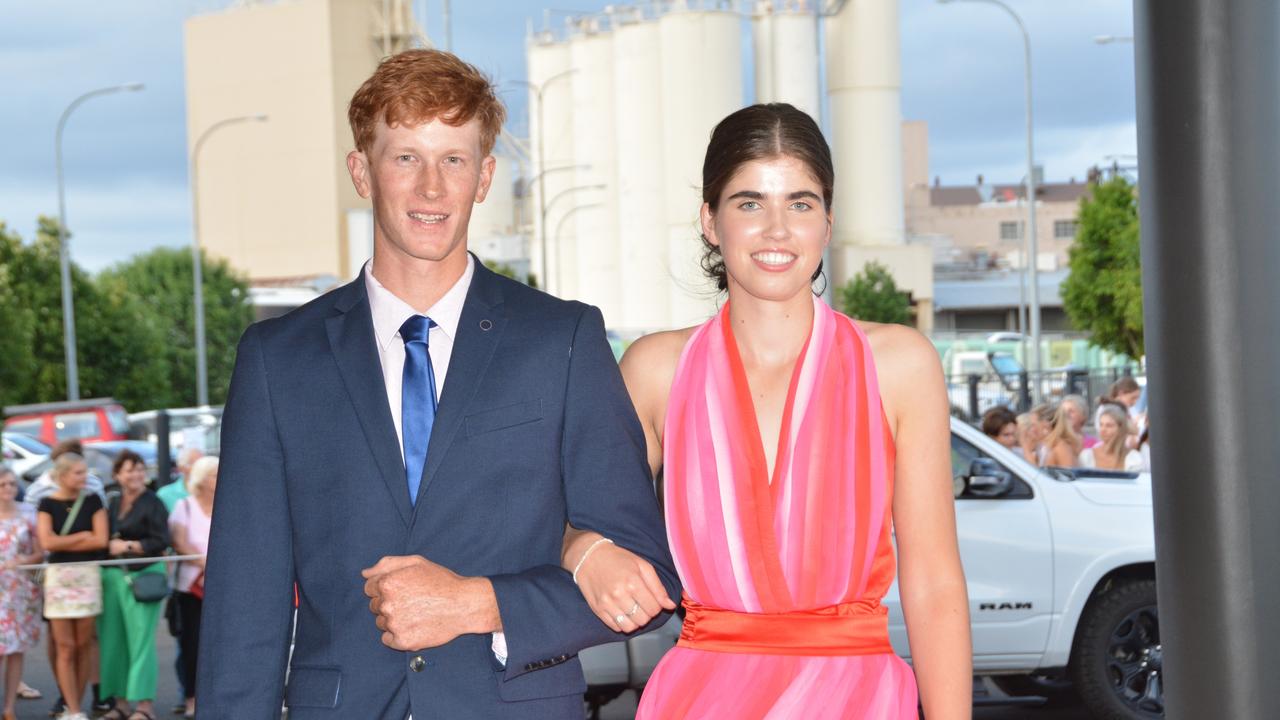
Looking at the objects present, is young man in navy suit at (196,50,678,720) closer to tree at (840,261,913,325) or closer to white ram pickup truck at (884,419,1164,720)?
white ram pickup truck at (884,419,1164,720)

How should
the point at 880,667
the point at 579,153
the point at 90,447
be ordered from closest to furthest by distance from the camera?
the point at 880,667
the point at 90,447
the point at 579,153

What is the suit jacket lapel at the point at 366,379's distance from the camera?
2801mm

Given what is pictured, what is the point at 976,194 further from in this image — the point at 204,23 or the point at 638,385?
the point at 638,385

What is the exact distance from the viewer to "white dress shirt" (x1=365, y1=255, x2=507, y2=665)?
2.92 meters

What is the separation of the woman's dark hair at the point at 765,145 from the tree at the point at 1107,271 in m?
43.0

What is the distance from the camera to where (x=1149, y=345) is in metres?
4.13

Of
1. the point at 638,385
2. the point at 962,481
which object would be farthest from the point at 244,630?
the point at 962,481

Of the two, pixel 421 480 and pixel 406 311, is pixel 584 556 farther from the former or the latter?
pixel 406 311

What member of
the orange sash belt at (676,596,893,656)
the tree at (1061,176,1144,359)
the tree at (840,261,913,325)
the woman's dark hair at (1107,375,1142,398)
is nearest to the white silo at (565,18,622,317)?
the tree at (840,261,913,325)

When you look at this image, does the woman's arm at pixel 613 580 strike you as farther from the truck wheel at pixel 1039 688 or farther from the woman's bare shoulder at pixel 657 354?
the truck wheel at pixel 1039 688

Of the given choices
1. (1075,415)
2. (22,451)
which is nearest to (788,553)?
(1075,415)

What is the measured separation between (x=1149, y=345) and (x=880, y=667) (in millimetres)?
1441

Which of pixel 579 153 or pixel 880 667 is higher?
pixel 579 153

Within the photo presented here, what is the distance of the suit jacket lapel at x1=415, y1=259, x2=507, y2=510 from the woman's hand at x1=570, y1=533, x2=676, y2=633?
0.30 metres
